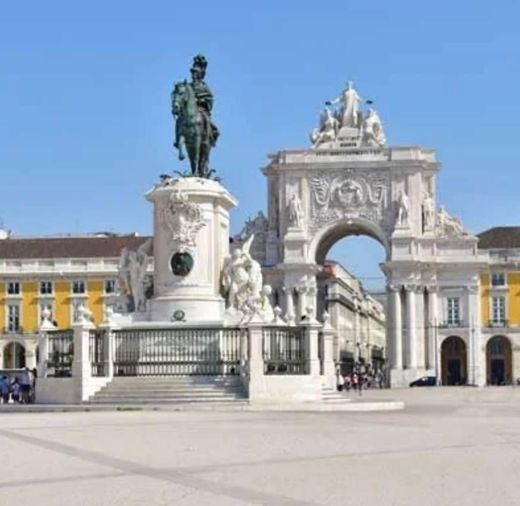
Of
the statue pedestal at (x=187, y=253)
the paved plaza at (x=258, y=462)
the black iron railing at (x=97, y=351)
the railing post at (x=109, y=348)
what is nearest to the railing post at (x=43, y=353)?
the black iron railing at (x=97, y=351)

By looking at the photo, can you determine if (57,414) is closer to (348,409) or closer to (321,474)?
(348,409)

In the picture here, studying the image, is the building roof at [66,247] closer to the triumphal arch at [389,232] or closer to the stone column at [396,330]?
the triumphal arch at [389,232]

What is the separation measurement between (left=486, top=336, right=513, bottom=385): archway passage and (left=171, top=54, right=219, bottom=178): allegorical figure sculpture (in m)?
63.3

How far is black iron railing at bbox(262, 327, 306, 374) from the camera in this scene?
30047 millimetres

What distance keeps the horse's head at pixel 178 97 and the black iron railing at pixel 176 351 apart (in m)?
5.56

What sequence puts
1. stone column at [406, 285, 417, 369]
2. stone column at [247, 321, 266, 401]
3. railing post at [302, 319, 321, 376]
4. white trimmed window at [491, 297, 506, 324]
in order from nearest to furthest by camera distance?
stone column at [247, 321, 266, 401] < railing post at [302, 319, 321, 376] < stone column at [406, 285, 417, 369] < white trimmed window at [491, 297, 506, 324]

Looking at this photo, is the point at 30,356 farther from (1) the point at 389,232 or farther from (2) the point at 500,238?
(2) the point at 500,238

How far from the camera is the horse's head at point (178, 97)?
32125mm

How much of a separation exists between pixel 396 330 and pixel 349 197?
9.62 m

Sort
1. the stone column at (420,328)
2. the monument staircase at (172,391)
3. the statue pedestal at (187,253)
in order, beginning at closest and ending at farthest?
the monument staircase at (172,391) → the statue pedestal at (187,253) → the stone column at (420,328)

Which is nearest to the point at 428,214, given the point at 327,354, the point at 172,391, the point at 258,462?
the point at 327,354

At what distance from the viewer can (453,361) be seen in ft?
314

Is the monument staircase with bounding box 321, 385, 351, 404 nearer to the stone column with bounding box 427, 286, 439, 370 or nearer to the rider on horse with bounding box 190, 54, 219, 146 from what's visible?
the rider on horse with bounding box 190, 54, 219, 146

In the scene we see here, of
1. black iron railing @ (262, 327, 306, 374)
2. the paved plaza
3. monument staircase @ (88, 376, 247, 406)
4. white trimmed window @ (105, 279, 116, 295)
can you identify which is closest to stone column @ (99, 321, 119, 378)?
monument staircase @ (88, 376, 247, 406)
